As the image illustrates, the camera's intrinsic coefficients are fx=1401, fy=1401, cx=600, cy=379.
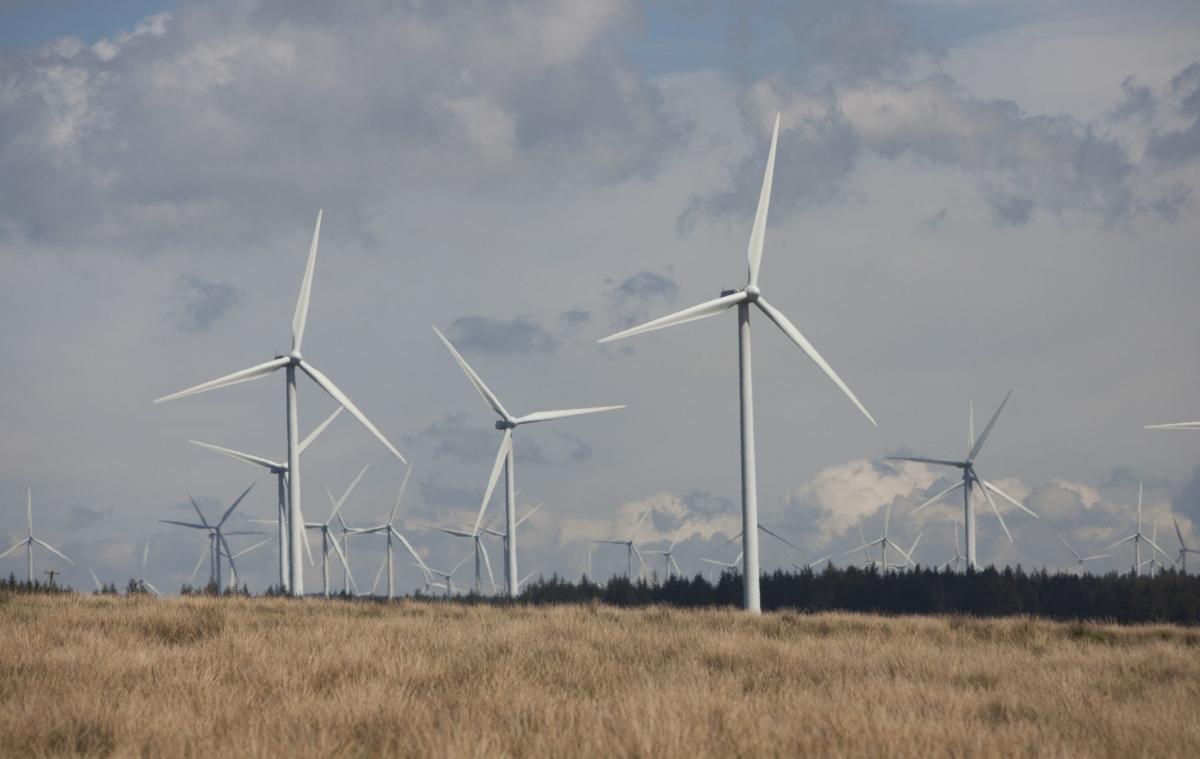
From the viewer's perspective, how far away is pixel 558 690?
20594 mm

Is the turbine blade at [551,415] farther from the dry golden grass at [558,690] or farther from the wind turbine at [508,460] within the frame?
the dry golden grass at [558,690]

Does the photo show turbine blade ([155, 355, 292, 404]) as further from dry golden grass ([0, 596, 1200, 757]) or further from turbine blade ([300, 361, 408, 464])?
dry golden grass ([0, 596, 1200, 757])

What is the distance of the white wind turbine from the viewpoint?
5650 cm

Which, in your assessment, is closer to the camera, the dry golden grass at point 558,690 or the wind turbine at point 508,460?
the dry golden grass at point 558,690

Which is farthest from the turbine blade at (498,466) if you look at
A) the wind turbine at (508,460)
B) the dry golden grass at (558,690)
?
the dry golden grass at (558,690)

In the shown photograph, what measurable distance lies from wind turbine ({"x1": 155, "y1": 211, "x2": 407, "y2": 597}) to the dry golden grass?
32.5 meters

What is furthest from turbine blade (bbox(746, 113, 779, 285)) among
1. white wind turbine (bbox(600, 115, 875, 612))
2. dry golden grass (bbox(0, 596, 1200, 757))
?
dry golden grass (bbox(0, 596, 1200, 757))

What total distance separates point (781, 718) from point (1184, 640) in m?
26.2

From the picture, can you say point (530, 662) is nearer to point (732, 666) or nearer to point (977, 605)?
point (732, 666)

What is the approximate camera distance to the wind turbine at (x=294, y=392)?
68312 mm

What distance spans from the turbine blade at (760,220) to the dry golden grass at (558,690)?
98.3 ft

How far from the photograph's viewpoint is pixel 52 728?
16.6m

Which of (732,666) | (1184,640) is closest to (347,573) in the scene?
(1184,640)

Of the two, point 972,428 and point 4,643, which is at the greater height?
point 972,428
